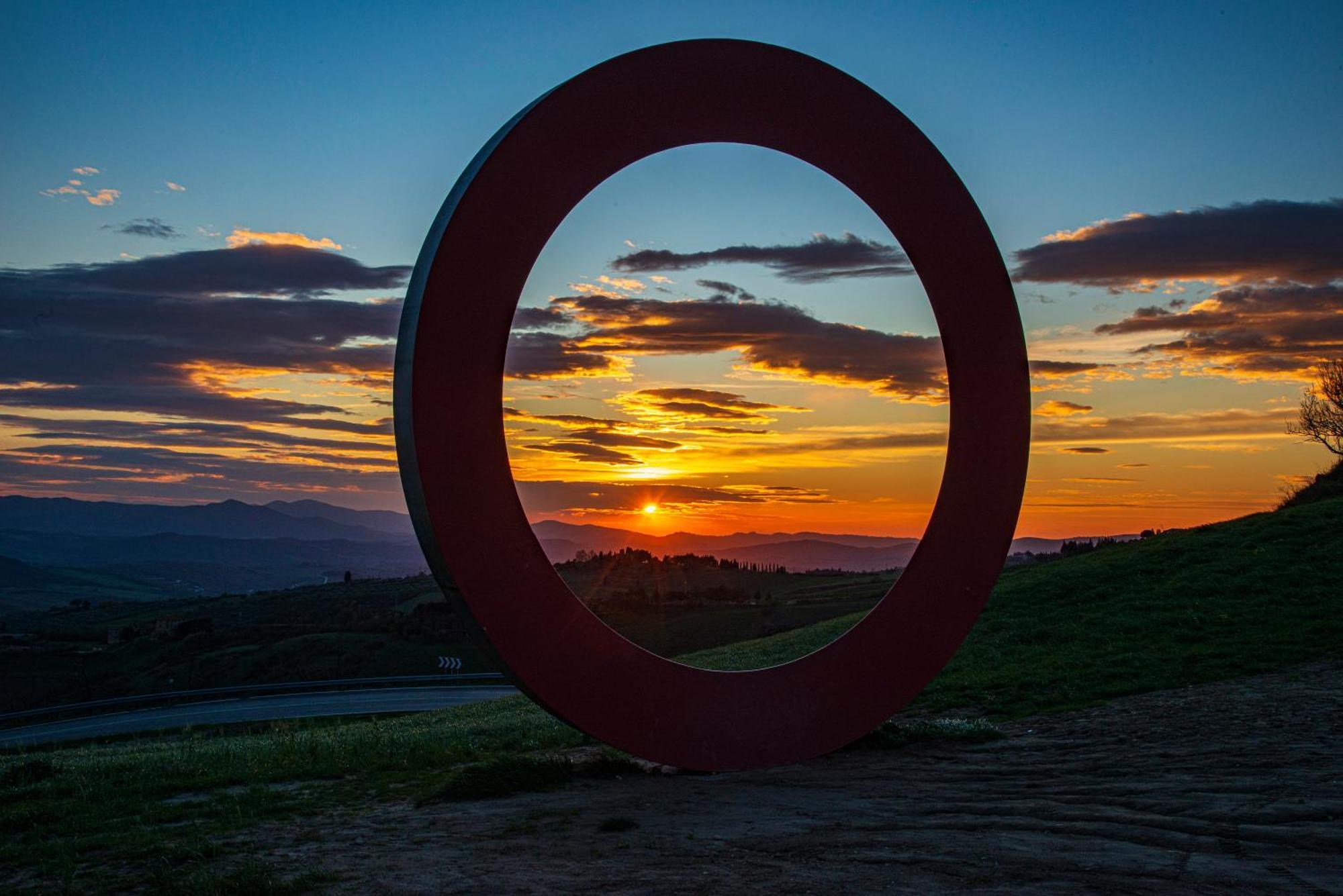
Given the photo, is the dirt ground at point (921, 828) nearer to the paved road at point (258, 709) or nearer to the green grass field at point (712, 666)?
the green grass field at point (712, 666)

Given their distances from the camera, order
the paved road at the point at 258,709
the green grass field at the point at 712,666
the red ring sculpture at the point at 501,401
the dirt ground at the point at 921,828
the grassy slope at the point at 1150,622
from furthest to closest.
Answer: the paved road at the point at 258,709 < the grassy slope at the point at 1150,622 < the red ring sculpture at the point at 501,401 < the green grass field at the point at 712,666 < the dirt ground at the point at 921,828

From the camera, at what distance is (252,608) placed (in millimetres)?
69812

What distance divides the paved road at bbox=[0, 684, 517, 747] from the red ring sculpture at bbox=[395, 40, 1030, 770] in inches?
713

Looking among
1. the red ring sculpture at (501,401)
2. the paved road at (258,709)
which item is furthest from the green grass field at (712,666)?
the paved road at (258,709)

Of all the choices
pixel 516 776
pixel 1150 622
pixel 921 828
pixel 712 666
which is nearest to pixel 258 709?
→ pixel 712 666

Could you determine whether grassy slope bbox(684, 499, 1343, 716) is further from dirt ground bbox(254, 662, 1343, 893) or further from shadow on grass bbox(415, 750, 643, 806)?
shadow on grass bbox(415, 750, 643, 806)

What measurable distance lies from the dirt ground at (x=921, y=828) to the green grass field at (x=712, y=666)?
0.94m

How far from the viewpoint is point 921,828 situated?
25.4 feet

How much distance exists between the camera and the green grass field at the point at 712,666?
8.04 metres

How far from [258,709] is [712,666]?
15.4 meters

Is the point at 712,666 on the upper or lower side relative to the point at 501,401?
lower

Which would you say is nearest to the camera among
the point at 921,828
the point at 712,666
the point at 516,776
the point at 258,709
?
the point at 921,828

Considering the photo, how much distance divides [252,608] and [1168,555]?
6129 centimetres

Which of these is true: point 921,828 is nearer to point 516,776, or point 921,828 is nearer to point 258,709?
point 516,776
